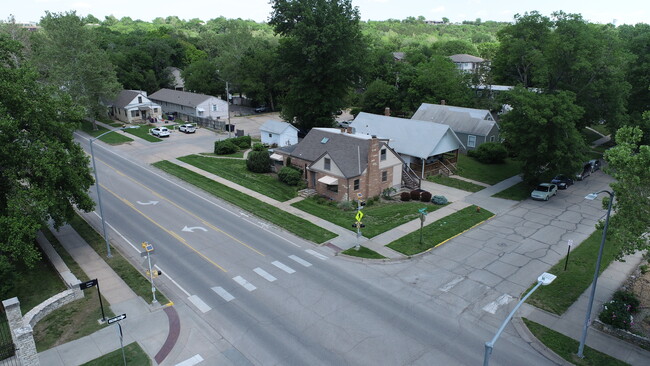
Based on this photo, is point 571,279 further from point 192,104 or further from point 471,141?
point 192,104

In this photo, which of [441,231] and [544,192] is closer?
[441,231]

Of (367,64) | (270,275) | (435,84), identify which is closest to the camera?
(270,275)

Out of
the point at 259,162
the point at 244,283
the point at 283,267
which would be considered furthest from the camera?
the point at 259,162

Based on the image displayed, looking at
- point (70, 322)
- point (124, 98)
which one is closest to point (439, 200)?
point (70, 322)

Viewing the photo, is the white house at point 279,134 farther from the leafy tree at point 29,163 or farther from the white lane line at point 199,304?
the white lane line at point 199,304

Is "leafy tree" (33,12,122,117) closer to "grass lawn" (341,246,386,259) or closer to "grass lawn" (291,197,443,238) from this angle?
"grass lawn" (291,197,443,238)

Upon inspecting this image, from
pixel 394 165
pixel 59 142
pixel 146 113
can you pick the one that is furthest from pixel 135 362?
pixel 146 113

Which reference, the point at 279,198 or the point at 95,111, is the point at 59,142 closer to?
the point at 279,198
